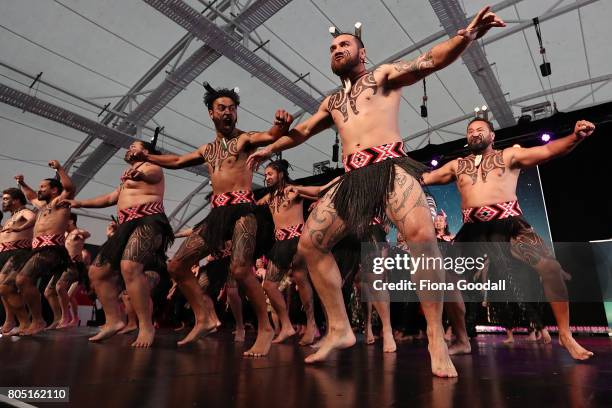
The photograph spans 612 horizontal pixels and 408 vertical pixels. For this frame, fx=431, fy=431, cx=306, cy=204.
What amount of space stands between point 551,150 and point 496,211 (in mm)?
532

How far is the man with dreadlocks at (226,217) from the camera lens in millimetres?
2908

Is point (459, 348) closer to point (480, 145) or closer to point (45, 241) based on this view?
point (480, 145)

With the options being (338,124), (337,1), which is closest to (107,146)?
(337,1)

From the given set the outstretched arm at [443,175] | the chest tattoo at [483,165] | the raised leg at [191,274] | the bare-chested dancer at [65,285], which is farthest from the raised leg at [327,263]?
the bare-chested dancer at [65,285]

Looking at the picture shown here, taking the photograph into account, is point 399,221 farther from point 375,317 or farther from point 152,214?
point 375,317

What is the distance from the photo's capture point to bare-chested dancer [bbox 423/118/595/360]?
2688mm

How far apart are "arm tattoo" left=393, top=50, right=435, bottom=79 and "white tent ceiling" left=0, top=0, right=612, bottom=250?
5847 millimetres

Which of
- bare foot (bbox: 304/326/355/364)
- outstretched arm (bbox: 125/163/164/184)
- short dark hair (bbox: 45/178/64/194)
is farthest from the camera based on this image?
short dark hair (bbox: 45/178/64/194)

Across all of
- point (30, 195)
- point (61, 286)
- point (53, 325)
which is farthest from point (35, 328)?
point (30, 195)

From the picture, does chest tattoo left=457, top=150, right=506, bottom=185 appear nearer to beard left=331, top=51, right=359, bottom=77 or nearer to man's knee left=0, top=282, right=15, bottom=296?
beard left=331, top=51, right=359, bottom=77

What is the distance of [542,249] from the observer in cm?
279

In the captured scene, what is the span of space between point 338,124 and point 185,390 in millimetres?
1504

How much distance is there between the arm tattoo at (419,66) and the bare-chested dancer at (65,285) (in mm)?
5385

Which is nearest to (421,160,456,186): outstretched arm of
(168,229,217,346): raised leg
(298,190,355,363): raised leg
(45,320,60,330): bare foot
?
(298,190,355,363): raised leg
